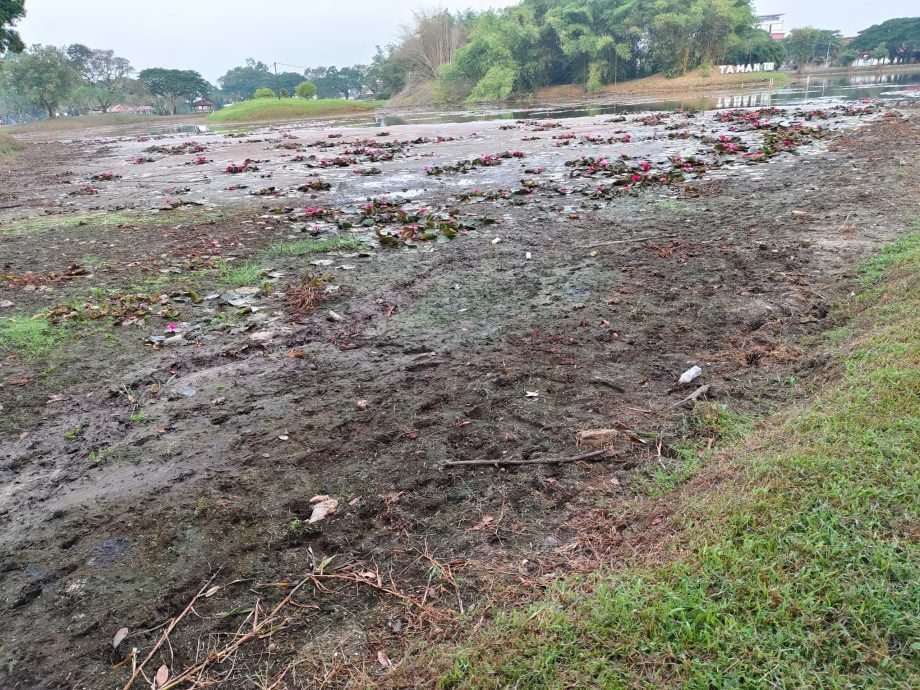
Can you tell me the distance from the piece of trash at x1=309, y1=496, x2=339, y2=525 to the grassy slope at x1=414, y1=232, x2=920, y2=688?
0.76 m

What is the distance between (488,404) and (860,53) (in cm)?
8781

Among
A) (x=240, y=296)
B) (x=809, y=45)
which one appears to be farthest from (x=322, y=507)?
(x=809, y=45)

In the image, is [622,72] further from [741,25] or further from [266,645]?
[266,645]

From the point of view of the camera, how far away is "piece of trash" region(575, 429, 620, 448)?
8.07ft

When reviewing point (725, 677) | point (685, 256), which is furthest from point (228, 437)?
point (685, 256)

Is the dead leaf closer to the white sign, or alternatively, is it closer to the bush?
the bush

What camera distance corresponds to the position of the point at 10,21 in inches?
904

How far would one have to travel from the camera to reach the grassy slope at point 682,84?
4471 cm

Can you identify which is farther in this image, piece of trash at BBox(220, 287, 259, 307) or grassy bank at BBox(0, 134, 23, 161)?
grassy bank at BBox(0, 134, 23, 161)

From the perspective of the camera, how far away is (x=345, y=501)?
220 cm

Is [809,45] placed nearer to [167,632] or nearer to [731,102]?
[731,102]

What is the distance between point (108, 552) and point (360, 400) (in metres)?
1.25

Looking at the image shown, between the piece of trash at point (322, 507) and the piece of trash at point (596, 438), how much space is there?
106cm

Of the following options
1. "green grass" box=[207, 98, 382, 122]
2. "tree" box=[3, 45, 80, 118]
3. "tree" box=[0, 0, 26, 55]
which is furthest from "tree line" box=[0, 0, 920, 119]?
"tree" box=[0, 0, 26, 55]
